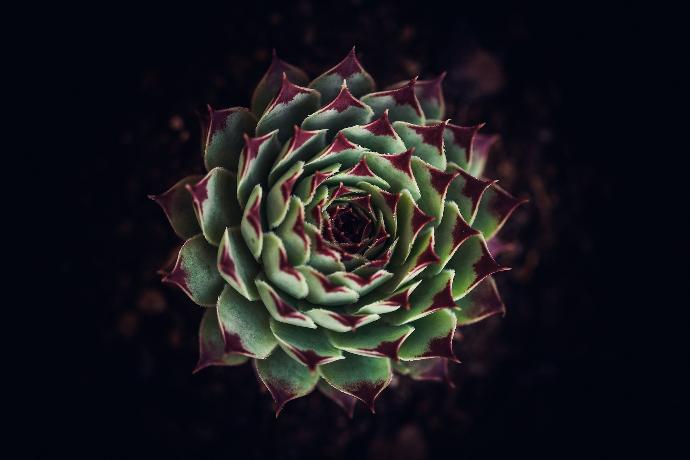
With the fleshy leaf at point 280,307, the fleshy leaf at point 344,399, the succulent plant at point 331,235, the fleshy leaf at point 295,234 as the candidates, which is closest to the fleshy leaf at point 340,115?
the succulent plant at point 331,235

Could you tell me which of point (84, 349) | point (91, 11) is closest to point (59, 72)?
point (91, 11)

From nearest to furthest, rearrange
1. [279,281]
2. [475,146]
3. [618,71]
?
1. [279,281]
2. [475,146]
3. [618,71]

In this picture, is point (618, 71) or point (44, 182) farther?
point (618, 71)

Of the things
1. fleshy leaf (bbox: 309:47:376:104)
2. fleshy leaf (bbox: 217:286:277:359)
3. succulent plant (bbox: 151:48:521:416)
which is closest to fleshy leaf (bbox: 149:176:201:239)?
succulent plant (bbox: 151:48:521:416)

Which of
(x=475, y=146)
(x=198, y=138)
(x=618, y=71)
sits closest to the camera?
(x=475, y=146)

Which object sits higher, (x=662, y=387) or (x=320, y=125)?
(x=320, y=125)

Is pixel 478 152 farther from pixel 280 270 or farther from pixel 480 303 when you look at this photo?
pixel 280 270

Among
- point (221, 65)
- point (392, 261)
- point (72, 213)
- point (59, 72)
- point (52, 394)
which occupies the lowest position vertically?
point (52, 394)

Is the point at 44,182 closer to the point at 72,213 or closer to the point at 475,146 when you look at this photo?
the point at 72,213
